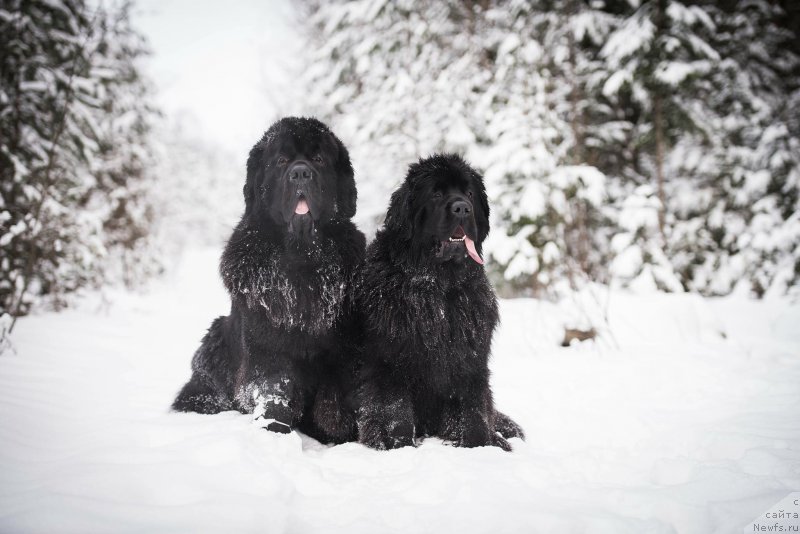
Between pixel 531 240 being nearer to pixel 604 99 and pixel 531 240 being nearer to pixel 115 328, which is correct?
pixel 604 99

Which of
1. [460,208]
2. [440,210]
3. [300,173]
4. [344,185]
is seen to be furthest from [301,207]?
[460,208]

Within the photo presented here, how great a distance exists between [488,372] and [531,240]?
17.2ft

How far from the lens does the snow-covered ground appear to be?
5.03 ft

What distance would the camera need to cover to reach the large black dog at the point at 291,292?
2.54 m

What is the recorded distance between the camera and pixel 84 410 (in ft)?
8.55

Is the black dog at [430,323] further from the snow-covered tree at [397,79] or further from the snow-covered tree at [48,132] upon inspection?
the snow-covered tree at [397,79]

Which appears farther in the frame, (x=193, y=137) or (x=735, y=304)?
(x=193, y=137)

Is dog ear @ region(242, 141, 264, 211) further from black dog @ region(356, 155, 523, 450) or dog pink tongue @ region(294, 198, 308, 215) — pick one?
black dog @ region(356, 155, 523, 450)

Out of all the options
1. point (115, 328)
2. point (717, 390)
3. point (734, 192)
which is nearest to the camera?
point (717, 390)

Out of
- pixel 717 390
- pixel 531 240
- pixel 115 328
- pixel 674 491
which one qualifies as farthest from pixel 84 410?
pixel 531 240

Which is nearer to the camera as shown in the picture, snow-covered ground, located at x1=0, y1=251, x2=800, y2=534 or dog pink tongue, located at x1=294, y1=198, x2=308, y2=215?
snow-covered ground, located at x1=0, y1=251, x2=800, y2=534

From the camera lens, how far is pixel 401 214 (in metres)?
2.89

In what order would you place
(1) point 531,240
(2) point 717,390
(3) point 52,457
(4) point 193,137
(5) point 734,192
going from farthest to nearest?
(4) point 193,137
(5) point 734,192
(1) point 531,240
(2) point 717,390
(3) point 52,457

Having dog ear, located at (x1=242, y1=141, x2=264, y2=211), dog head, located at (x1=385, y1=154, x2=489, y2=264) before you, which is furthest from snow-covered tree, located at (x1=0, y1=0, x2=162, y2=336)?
dog head, located at (x1=385, y1=154, x2=489, y2=264)
